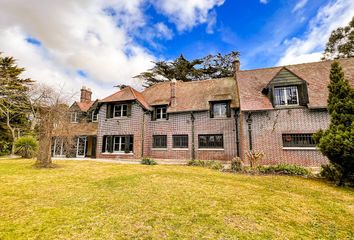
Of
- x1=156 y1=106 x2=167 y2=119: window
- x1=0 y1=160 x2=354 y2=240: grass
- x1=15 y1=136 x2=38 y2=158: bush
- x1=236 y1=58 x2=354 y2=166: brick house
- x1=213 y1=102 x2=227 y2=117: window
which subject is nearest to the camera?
x1=0 y1=160 x2=354 y2=240: grass

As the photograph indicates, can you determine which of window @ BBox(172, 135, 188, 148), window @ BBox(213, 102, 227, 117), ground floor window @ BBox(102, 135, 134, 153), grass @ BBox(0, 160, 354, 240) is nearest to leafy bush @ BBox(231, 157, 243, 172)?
grass @ BBox(0, 160, 354, 240)

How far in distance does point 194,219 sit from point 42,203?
453 centimetres

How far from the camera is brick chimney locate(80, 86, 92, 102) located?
26.4 meters

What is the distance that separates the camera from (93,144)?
74.9 feet

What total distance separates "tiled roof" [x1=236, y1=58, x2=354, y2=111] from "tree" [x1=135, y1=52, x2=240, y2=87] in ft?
48.9

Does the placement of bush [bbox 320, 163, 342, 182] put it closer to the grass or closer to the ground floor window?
the grass

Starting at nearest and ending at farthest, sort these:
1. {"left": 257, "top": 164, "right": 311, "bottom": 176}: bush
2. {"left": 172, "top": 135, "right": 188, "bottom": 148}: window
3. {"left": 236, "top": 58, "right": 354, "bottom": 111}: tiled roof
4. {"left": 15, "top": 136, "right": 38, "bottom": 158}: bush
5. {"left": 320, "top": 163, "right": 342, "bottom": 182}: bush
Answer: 1. {"left": 320, "top": 163, "right": 342, "bottom": 182}: bush
2. {"left": 257, "top": 164, "right": 311, "bottom": 176}: bush
3. {"left": 236, "top": 58, "right": 354, "bottom": 111}: tiled roof
4. {"left": 172, "top": 135, "right": 188, "bottom": 148}: window
5. {"left": 15, "top": 136, "right": 38, "bottom": 158}: bush

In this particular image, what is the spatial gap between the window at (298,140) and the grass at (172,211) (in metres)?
6.55

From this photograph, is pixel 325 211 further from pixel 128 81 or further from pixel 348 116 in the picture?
pixel 128 81

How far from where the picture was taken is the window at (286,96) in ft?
48.1

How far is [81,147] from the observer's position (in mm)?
22516

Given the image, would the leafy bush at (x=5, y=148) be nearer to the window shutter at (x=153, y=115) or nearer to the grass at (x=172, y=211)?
Result: the window shutter at (x=153, y=115)

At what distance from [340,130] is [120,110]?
59.8 feet

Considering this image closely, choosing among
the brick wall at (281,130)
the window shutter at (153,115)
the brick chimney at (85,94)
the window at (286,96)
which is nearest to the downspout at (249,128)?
the brick wall at (281,130)
